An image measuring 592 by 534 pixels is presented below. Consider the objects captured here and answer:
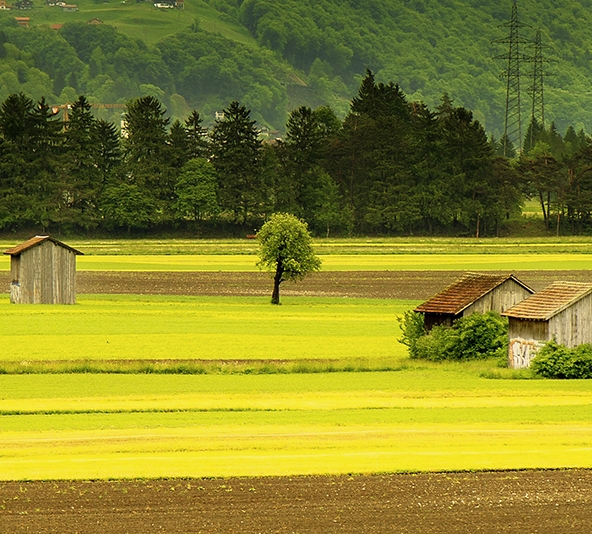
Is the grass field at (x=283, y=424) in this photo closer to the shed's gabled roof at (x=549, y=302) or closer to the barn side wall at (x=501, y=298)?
the shed's gabled roof at (x=549, y=302)

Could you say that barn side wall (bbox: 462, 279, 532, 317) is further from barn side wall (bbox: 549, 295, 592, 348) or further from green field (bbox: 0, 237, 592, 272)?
green field (bbox: 0, 237, 592, 272)

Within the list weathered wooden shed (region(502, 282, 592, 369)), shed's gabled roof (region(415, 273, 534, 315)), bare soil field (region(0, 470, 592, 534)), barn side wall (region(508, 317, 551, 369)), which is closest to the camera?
bare soil field (region(0, 470, 592, 534))

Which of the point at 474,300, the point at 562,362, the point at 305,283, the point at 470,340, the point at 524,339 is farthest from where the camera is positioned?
the point at 305,283

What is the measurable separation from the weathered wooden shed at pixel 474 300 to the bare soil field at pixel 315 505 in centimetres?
2017

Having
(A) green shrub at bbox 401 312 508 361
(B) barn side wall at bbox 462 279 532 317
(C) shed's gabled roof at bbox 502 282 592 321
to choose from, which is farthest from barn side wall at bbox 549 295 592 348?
(B) barn side wall at bbox 462 279 532 317

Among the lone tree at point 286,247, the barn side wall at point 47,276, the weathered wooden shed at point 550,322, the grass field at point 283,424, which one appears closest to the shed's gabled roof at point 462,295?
the weathered wooden shed at point 550,322

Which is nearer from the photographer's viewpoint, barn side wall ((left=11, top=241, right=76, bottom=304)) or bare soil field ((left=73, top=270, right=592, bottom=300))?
barn side wall ((left=11, top=241, right=76, bottom=304))

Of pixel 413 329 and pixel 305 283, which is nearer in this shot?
pixel 413 329

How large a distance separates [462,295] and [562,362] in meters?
6.76

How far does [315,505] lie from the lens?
2380 cm

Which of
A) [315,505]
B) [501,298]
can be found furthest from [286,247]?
[315,505]

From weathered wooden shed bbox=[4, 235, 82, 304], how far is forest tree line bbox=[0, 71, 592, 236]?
6011 centimetres

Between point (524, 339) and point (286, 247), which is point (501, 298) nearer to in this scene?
point (524, 339)

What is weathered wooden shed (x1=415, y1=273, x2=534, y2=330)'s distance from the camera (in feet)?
154
